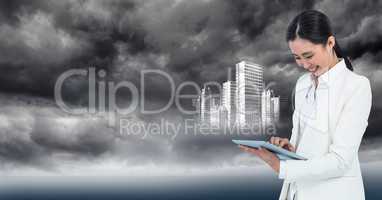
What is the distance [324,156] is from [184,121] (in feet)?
11.8

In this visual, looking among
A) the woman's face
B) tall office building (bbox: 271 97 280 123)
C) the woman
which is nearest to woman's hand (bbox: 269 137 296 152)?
the woman

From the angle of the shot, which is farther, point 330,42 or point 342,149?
point 330,42

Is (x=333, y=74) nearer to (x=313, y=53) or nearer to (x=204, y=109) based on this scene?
(x=313, y=53)

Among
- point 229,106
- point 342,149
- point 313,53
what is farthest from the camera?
point 229,106

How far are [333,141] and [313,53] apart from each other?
0.87 ft

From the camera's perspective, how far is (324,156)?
110 centimetres

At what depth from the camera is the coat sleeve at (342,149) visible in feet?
3.58

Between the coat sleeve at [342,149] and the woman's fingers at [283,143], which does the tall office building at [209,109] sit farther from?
the coat sleeve at [342,149]

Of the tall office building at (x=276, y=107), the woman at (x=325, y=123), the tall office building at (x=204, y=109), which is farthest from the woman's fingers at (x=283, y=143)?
the tall office building at (x=204, y=109)

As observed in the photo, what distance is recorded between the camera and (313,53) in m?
1.19

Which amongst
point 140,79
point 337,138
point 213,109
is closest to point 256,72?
point 213,109

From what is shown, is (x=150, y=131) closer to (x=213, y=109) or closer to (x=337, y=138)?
(x=213, y=109)

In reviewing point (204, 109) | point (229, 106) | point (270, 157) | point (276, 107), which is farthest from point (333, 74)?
point (204, 109)

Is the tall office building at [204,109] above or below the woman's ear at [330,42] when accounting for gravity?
below
